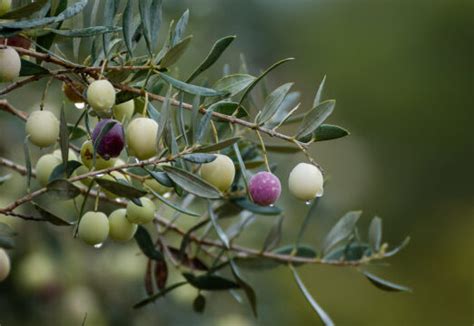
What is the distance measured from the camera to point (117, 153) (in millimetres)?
624

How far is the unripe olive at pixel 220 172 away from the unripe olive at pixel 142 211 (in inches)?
2.3

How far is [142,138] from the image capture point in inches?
24.2

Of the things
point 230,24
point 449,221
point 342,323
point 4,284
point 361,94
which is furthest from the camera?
point 361,94

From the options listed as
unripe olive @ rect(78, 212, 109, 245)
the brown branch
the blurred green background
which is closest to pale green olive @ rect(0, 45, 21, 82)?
the brown branch

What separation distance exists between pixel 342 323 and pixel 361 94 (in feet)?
2.85

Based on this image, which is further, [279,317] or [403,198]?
[403,198]

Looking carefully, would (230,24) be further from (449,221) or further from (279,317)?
(449,221)

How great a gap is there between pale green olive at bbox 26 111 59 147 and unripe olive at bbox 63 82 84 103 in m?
0.03

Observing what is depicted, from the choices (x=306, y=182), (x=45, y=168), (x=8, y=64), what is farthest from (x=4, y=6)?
(x=306, y=182)

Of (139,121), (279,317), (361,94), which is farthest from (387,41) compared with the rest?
(139,121)

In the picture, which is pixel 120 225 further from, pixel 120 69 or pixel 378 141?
pixel 378 141

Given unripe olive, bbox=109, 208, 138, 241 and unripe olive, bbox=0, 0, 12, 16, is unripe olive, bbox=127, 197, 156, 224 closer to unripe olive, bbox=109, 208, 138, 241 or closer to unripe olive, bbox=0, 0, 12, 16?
unripe olive, bbox=109, 208, 138, 241

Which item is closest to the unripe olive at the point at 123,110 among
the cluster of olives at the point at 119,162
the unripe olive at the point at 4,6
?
the cluster of olives at the point at 119,162

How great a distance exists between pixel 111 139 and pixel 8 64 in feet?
0.30
